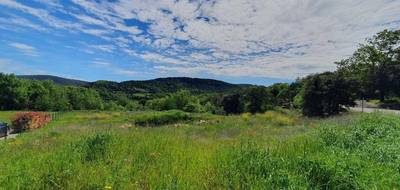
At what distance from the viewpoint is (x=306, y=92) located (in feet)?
98.8

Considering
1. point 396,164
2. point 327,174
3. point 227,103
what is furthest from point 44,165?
point 227,103

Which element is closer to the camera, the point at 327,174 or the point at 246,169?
the point at 327,174

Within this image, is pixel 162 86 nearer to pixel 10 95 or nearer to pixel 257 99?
pixel 10 95

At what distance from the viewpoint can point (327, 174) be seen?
5.17m

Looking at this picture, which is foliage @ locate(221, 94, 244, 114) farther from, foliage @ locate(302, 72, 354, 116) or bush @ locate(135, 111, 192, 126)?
bush @ locate(135, 111, 192, 126)

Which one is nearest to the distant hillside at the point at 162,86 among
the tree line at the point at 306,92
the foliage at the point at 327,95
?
the tree line at the point at 306,92

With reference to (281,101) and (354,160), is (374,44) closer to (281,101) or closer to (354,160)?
(281,101)

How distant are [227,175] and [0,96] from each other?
238ft

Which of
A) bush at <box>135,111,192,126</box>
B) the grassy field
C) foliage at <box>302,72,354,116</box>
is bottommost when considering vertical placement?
bush at <box>135,111,192,126</box>

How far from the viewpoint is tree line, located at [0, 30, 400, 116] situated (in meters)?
29.1

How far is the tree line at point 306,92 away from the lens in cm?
2909

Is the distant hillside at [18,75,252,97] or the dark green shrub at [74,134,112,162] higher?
the distant hillside at [18,75,252,97]

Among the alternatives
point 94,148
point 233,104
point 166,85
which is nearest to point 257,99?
point 233,104

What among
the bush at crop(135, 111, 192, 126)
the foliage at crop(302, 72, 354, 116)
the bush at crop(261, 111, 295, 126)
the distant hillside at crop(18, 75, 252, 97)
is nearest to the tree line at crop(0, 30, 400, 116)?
the foliage at crop(302, 72, 354, 116)
